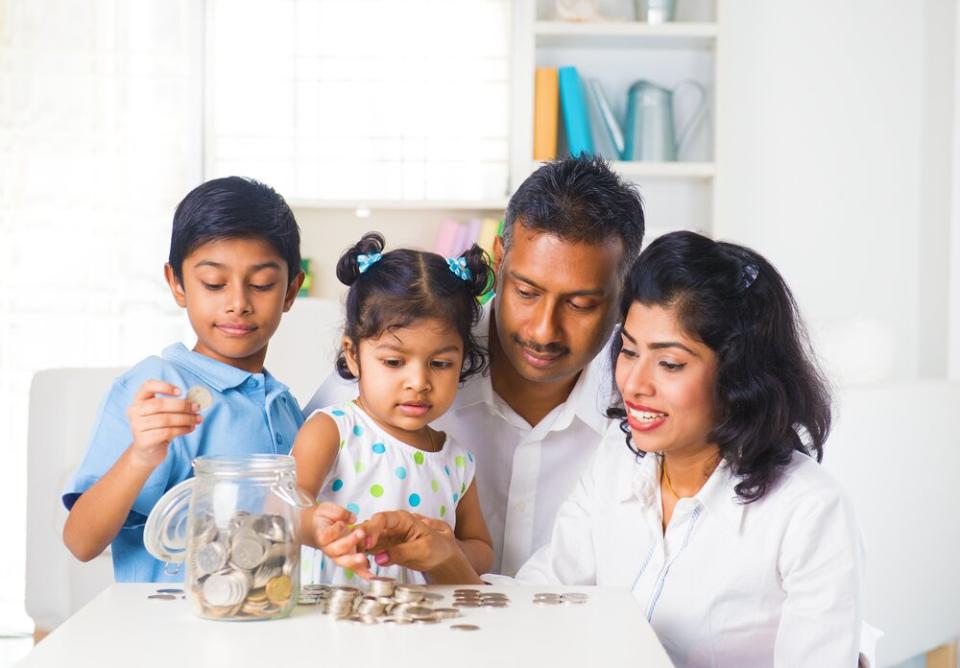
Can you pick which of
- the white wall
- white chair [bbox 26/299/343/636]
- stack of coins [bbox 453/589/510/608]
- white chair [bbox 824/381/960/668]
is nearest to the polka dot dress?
stack of coins [bbox 453/589/510/608]

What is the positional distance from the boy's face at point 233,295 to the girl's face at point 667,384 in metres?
0.54

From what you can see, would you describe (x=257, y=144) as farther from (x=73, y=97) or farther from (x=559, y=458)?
(x=559, y=458)

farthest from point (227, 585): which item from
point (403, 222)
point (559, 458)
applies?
point (403, 222)

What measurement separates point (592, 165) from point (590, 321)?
31 centimetres

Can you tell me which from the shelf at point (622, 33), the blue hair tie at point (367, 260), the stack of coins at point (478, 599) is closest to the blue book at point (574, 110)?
the shelf at point (622, 33)

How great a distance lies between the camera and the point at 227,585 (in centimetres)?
105

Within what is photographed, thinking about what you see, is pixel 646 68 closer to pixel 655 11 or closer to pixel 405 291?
pixel 655 11

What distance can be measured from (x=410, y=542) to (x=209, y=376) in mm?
521

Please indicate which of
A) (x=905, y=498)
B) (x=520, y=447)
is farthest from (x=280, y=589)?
(x=905, y=498)

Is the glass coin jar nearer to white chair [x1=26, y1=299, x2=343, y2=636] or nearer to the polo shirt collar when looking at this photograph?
the polo shirt collar

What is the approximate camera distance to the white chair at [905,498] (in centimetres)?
251

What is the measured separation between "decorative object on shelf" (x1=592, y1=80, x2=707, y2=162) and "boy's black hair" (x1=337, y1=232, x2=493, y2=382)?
7.92 ft

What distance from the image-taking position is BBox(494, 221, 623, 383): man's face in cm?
179

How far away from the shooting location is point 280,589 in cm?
106
